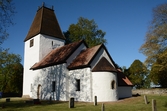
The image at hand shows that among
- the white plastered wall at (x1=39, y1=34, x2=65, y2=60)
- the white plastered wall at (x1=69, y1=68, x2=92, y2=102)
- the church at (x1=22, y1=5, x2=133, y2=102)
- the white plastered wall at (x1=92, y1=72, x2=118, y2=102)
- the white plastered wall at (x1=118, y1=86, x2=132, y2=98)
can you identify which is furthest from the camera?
the white plastered wall at (x1=39, y1=34, x2=65, y2=60)

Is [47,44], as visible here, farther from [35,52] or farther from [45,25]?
[45,25]

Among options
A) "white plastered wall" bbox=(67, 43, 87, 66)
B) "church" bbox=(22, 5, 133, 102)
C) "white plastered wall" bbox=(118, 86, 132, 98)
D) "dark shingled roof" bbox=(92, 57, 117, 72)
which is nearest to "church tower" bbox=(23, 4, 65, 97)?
"church" bbox=(22, 5, 133, 102)

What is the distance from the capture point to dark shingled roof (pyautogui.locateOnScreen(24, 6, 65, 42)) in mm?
30112

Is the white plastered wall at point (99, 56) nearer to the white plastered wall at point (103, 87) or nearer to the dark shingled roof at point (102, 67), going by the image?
the dark shingled roof at point (102, 67)

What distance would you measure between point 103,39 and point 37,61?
20.5m

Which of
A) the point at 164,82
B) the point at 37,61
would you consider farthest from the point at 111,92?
the point at 164,82

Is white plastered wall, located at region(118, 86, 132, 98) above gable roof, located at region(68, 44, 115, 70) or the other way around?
the other way around

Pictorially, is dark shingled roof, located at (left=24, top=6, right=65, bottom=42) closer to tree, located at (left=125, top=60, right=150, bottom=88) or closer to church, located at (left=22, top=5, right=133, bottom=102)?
church, located at (left=22, top=5, right=133, bottom=102)

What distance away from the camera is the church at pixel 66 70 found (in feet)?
67.3

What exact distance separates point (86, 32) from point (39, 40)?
614 inches

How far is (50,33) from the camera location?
30.3 meters

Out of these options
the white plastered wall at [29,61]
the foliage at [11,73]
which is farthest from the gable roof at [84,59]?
the foliage at [11,73]

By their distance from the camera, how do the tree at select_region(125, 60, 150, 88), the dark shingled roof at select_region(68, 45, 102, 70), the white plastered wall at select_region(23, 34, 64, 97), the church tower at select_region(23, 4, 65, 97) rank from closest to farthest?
1. the dark shingled roof at select_region(68, 45, 102, 70)
2. the white plastered wall at select_region(23, 34, 64, 97)
3. the church tower at select_region(23, 4, 65, 97)
4. the tree at select_region(125, 60, 150, 88)

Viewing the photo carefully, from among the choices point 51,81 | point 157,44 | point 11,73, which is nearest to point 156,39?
point 157,44
